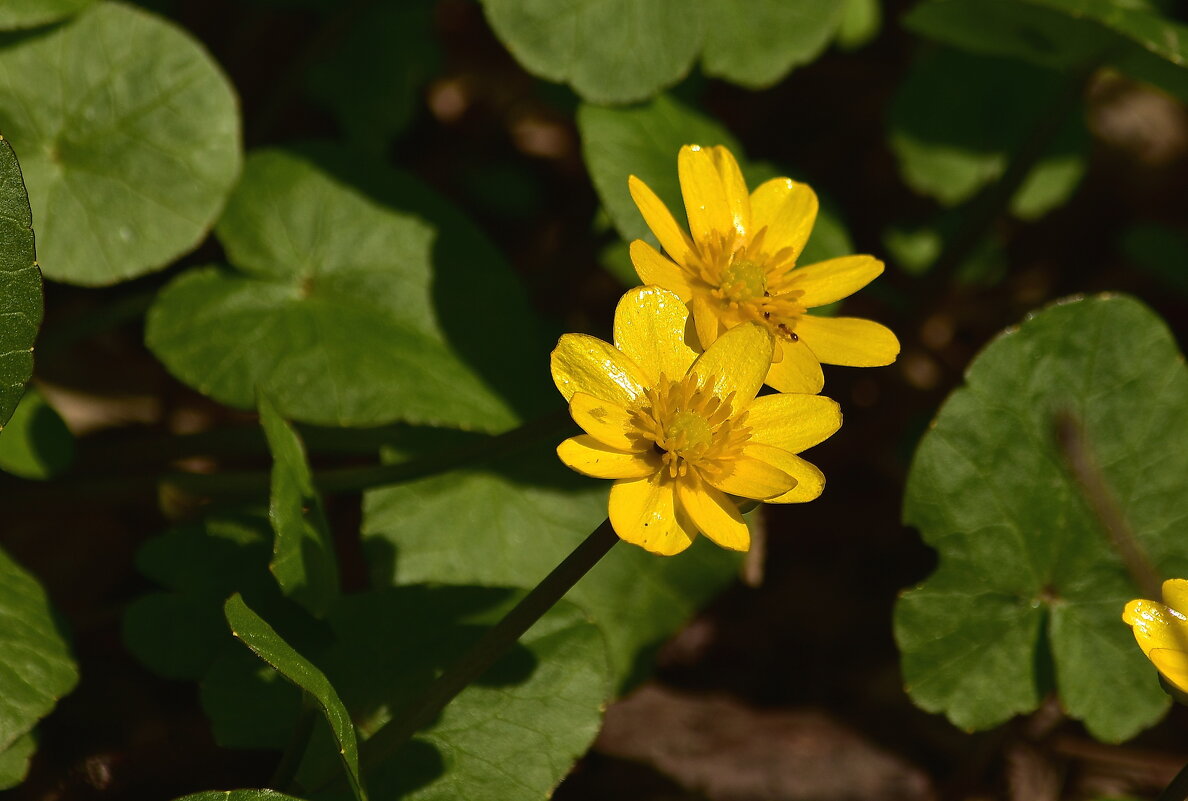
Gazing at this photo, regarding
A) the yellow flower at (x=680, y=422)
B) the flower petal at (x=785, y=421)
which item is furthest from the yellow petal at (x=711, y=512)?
the flower petal at (x=785, y=421)

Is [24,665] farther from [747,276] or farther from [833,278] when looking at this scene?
[833,278]

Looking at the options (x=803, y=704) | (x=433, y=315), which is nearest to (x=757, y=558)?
(x=803, y=704)

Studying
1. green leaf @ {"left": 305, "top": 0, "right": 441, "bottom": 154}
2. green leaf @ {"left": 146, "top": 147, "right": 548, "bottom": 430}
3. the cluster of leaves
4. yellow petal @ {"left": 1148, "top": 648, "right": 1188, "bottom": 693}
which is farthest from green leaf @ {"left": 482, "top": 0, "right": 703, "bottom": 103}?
yellow petal @ {"left": 1148, "top": 648, "right": 1188, "bottom": 693}

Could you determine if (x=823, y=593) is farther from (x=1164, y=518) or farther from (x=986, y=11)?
(x=986, y=11)

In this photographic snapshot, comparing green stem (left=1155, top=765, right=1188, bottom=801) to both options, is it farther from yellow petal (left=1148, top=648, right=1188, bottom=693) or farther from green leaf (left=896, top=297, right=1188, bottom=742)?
green leaf (left=896, top=297, right=1188, bottom=742)

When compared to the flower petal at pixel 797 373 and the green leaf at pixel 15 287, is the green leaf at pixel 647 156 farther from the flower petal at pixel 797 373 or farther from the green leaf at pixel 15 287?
the green leaf at pixel 15 287

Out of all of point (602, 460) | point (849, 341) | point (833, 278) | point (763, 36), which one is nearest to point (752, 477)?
point (602, 460)
